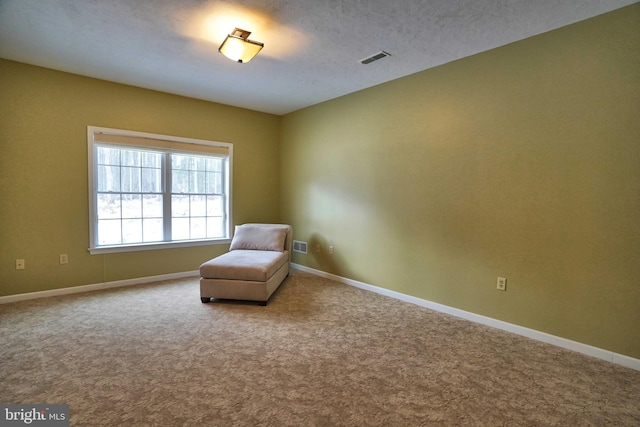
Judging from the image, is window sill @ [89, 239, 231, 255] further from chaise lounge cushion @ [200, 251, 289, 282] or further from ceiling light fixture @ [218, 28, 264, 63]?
ceiling light fixture @ [218, 28, 264, 63]

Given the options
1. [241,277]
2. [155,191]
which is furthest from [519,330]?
[155,191]

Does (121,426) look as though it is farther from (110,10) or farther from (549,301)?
(549,301)

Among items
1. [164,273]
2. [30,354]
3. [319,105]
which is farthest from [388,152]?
[30,354]

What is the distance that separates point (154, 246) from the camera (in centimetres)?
446

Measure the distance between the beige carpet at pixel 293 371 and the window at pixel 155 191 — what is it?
1.28 meters

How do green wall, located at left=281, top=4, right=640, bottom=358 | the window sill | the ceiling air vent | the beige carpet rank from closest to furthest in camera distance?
1. the beige carpet
2. green wall, located at left=281, top=4, right=640, bottom=358
3. the ceiling air vent
4. the window sill

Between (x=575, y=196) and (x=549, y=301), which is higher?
(x=575, y=196)

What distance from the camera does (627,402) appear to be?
1930 mm

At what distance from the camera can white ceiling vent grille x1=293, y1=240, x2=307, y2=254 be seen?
17.4ft

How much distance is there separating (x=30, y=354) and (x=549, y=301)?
428 centimetres

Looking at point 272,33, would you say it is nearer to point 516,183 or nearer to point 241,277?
point 241,277

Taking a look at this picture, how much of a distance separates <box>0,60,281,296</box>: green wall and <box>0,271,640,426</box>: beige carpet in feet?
2.00

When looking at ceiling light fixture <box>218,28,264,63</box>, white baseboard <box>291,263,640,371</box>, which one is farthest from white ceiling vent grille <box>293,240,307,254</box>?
ceiling light fixture <box>218,28,264,63</box>

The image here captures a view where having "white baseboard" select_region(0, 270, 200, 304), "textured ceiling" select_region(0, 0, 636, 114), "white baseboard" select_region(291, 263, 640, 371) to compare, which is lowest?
"white baseboard" select_region(0, 270, 200, 304)
